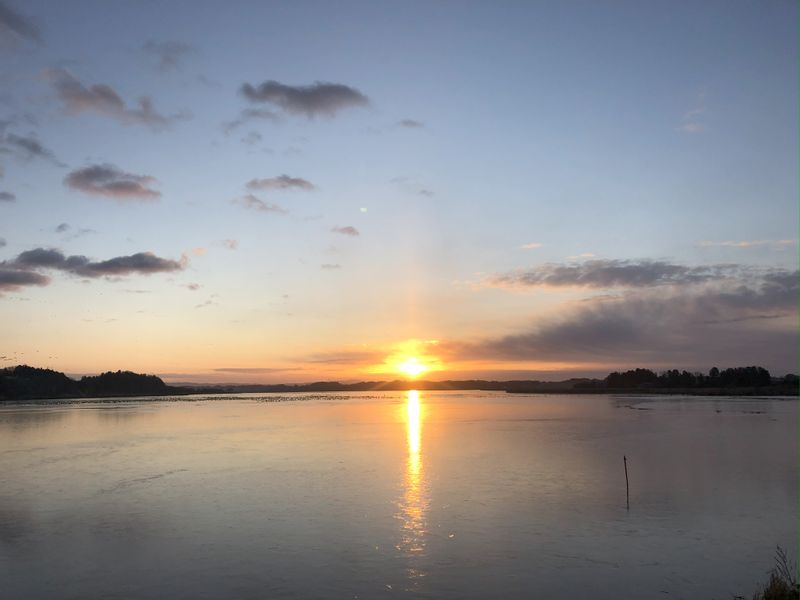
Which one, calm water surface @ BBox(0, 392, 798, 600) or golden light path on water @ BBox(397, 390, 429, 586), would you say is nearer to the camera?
calm water surface @ BBox(0, 392, 798, 600)

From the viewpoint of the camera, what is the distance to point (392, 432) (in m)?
59.0

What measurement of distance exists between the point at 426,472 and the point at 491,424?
34115 mm

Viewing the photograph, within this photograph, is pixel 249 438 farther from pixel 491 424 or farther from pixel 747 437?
pixel 747 437

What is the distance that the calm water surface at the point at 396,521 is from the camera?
15.0 meters

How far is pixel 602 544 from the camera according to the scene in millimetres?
18141

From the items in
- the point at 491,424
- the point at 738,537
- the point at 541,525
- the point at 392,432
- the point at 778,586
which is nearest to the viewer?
the point at 778,586

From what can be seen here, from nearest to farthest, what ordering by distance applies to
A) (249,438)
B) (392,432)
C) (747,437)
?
(747,437) → (249,438) → (392,432)

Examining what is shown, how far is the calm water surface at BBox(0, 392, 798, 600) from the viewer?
15.0 meters

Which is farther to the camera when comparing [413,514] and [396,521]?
[413,514]

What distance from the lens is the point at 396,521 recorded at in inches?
827

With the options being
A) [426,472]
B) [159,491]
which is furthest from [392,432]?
[159,491]

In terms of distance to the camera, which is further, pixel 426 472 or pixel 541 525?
pixel 426 472

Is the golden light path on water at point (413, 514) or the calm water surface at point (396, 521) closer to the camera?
the calm water surface at point (396, 521)

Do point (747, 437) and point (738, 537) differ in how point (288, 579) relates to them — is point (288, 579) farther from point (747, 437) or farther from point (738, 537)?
point (747, 437)
